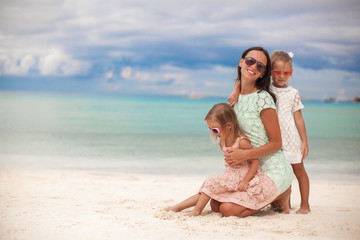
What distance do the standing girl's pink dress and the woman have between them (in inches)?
2.2

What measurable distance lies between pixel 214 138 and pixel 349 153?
9199 millimetres

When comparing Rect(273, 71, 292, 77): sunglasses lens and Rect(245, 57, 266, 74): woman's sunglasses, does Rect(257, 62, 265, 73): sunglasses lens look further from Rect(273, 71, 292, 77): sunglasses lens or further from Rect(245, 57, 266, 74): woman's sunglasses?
Rect(273, 71, 292, 77): sunglasses lens

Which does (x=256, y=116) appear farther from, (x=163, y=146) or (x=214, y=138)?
(x=163, y=146)

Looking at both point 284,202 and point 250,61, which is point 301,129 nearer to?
point 284,202

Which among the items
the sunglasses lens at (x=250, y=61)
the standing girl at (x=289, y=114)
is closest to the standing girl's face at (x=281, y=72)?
the standing girl at (x=289, y=114)

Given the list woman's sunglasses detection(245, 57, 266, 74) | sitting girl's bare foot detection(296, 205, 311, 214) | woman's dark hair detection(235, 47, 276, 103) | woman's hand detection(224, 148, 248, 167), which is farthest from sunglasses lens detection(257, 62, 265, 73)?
sitting girl's bare foot detection(296, 205, 311, 214)

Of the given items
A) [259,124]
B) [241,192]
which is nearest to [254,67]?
[259,124]

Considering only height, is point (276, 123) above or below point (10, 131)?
above

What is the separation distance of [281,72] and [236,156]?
1.03m

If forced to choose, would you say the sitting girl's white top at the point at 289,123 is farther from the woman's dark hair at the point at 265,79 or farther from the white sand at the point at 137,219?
the white sand at the point at 137,219

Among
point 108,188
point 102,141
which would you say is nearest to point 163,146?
point 102,141

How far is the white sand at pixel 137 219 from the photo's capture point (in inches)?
120

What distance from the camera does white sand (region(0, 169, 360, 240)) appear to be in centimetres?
304

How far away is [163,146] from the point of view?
42.5ft
